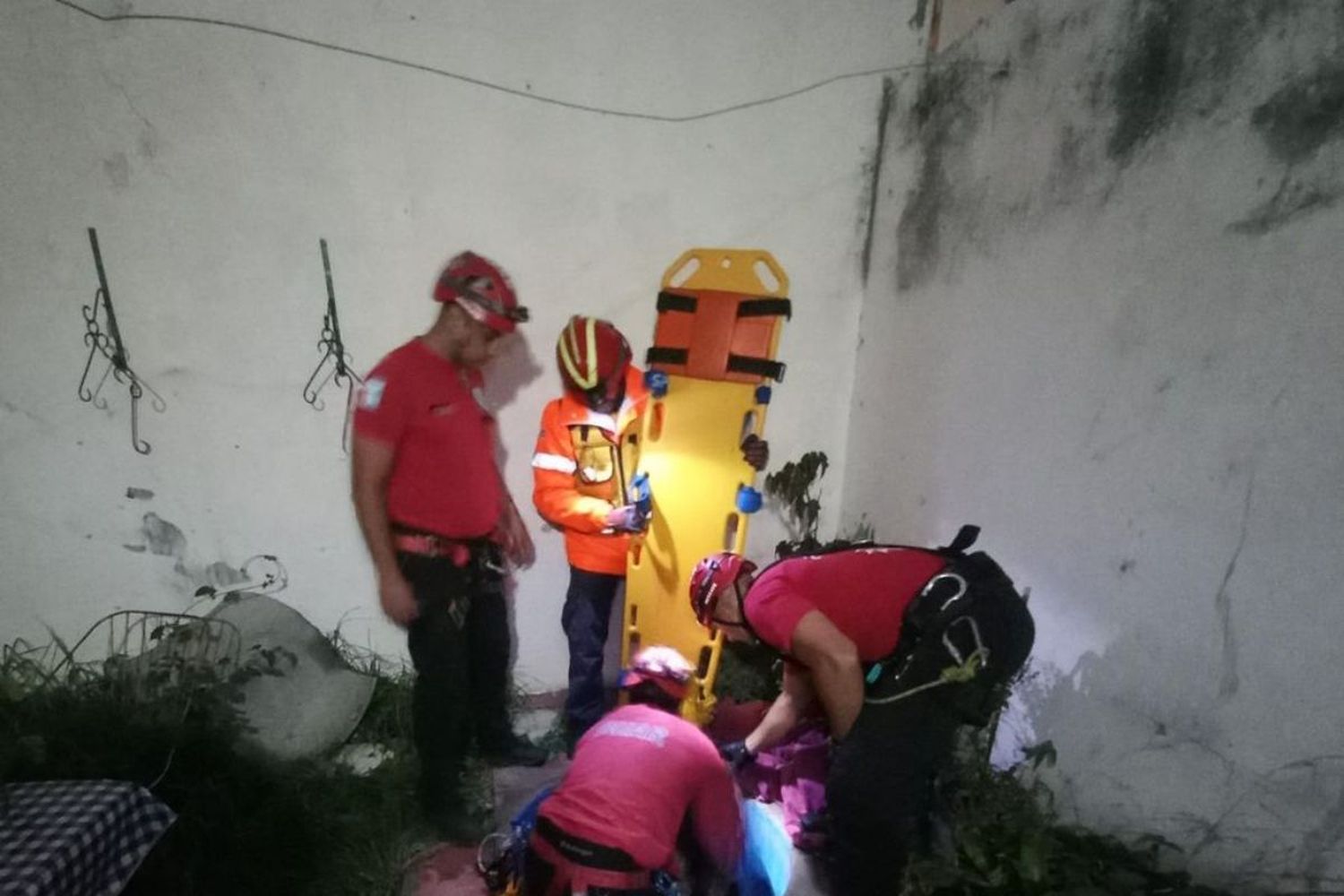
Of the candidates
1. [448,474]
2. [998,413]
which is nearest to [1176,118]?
[998,413]

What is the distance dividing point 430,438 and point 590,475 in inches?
27.6

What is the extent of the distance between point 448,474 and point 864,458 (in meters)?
1.92

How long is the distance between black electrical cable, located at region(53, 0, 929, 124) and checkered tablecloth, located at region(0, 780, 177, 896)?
240cm

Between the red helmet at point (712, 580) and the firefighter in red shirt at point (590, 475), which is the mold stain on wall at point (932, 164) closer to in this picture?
the firefighter in red shirt at point (590, 475)

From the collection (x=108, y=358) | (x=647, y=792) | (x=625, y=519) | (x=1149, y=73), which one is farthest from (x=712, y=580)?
(x=108, y=358)

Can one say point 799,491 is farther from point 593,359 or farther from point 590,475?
point 593,359

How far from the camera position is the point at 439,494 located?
204 centimetres

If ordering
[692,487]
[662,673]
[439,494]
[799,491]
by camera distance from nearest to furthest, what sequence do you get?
[662,673] → [439,494] → [692,487] → [799,491]

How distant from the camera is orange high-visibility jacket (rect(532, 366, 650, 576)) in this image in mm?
2447

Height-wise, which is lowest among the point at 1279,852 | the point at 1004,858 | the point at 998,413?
the point at 1004,858

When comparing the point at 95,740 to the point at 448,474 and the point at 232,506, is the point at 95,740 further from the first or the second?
the point at 448,474

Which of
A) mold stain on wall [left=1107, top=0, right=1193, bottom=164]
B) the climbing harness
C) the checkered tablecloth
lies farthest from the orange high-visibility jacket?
mold stain on wall [left=1107, top=0, right=1193, bottom=164]

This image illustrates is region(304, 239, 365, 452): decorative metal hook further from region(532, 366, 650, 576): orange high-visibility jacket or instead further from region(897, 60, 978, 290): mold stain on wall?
region(897, 60, 978, 290): mold stain on wall

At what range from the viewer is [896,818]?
179cm
